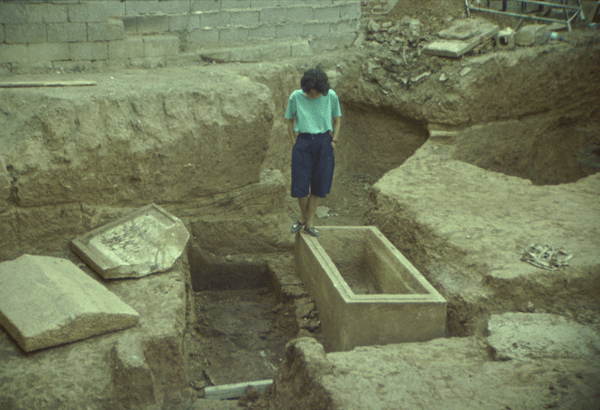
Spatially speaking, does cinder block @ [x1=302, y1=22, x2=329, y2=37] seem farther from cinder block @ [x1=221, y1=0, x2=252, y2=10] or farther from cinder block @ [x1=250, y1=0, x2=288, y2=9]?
cinder block @ [x1=221, y1=0, x2=252, y2=10]

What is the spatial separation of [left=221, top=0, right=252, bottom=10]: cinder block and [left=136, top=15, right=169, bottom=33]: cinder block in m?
0.78

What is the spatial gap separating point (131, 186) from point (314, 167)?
171 centimetres

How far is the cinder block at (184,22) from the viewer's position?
686 centimetres

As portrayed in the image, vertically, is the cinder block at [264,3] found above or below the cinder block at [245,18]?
above

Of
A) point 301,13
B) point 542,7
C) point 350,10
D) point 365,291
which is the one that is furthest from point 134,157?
point 542,7

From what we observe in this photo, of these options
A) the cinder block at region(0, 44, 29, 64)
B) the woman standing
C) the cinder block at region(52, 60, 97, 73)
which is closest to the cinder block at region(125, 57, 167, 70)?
the cinder block at region(52, 60, 97, 73)

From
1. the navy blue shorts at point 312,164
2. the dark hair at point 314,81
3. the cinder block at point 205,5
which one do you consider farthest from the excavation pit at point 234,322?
the cinder block at point 205,5

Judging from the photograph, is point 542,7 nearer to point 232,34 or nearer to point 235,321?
point 232,34

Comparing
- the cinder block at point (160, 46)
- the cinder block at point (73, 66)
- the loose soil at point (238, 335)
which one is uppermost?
the cinder block at point (160, 46)

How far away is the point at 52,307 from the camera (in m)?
3.65

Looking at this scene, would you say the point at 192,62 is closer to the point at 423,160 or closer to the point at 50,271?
the point at 423,160

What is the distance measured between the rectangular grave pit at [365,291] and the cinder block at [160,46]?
295 centimetres

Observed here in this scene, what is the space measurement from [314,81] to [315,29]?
3665mm

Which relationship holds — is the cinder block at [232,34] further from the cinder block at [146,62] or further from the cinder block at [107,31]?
the cinder block at [107,31]
